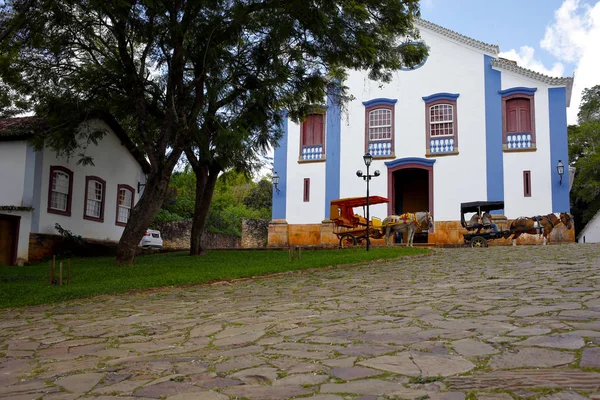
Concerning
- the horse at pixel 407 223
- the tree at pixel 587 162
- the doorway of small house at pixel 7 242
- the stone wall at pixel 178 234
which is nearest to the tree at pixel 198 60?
the doorway of small house at pixel 7 242

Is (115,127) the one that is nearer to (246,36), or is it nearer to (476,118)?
(246,36)

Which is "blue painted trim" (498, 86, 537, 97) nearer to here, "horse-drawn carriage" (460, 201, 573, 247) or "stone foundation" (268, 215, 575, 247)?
"stone foundation" (268, 215, 575, 247)

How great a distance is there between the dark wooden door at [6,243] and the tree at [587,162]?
97.5ft

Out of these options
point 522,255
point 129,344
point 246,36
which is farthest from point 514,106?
point 129,344

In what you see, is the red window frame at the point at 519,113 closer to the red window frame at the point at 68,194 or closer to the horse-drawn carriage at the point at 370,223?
the horse-drawn carriage at the point at 370,223

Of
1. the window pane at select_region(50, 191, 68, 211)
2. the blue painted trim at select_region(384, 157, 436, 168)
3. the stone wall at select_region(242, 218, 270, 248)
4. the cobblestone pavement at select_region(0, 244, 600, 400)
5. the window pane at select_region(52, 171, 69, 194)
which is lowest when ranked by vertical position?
the cobblestone pavement at select_region(0, 244, 600, 400)

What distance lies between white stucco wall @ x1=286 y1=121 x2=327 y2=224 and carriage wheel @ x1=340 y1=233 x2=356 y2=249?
5329 mm

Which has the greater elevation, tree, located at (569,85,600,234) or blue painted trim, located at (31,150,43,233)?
tree, located at (569,85,600,234)

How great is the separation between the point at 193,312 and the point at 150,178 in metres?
8.22

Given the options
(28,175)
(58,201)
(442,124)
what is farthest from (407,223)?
(28,175)

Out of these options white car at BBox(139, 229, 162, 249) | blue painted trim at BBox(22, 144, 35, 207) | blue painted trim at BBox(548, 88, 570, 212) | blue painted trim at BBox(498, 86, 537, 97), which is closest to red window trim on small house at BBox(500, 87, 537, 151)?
blue painted trim at BBox(498, 86, 537, 97)

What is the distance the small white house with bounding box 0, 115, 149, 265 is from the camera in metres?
20.0

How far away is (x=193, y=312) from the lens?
8.34m

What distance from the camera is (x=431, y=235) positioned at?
1019 inches
